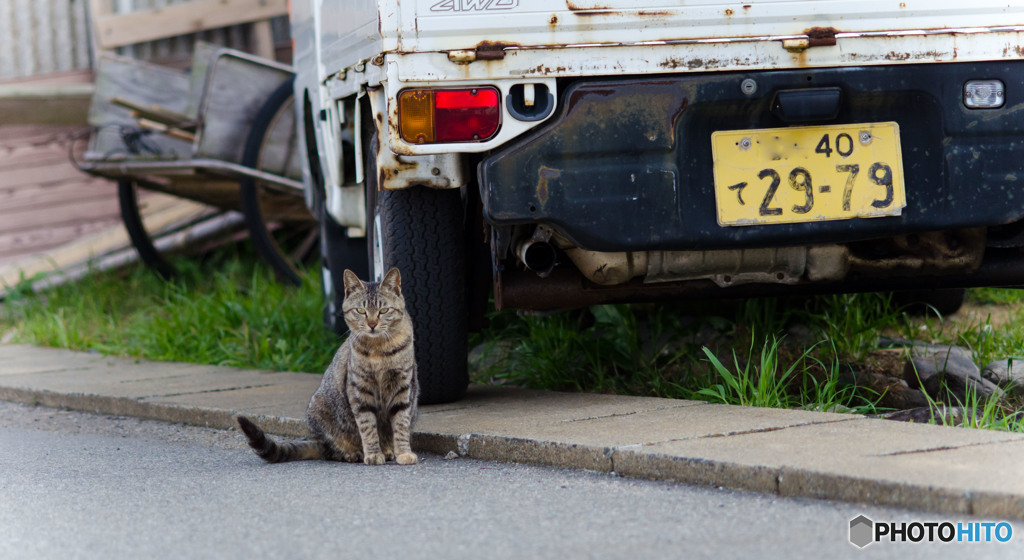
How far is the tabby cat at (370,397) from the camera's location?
3926 mm

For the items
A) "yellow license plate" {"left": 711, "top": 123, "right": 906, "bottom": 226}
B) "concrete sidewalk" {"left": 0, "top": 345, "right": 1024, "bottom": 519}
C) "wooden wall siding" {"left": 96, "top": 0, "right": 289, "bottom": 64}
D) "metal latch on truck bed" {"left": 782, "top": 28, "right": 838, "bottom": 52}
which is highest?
"wooden wall siding" {"left": 96, "top": 0, "right": 289, "bottom": 64}

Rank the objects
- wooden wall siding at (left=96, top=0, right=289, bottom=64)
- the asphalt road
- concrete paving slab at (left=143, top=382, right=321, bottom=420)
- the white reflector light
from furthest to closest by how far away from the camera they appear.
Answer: wooden wall siding at (left=96, top=0, right=289, bottom=64)
concrete paving slab at (left=143, top=382, right=321, bottom=420)
the white reflector light
the asphalt road

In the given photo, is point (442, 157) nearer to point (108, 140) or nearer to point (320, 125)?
point (320, 125)

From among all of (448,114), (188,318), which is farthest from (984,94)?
(188,318)

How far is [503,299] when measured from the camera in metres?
4.00

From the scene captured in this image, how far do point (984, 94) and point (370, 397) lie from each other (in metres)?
2.27

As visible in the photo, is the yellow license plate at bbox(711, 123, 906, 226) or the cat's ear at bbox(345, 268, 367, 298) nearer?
the yellow license plate at bbox(711, 123, 906, 226)

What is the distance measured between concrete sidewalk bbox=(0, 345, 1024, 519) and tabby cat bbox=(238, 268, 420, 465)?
5.9 inches

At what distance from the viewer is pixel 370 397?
398cm

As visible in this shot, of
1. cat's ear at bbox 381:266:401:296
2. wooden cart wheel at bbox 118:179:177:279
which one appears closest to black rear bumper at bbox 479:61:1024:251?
cat's ear at bbox 381:266:401:296

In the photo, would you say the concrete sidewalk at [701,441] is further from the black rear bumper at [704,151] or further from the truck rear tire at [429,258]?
the black rear bumper at [704,151]

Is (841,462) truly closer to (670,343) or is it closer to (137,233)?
(670,343)

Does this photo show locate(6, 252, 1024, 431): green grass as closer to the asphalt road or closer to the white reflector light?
the white reflector light

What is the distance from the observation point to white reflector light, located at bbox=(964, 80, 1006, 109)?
357cm
